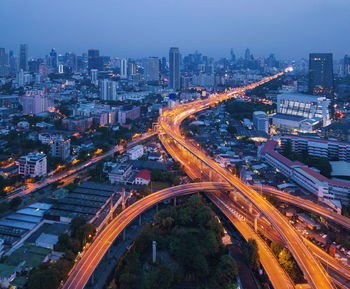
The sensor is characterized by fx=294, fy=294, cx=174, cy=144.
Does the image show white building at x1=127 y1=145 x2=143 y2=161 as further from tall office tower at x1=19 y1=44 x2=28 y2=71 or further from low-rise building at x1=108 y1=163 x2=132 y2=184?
tall office tower at x1=19 y1=44 x2=28 y2=71

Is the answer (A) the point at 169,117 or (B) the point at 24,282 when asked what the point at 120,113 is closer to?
(A) the point at 169,117

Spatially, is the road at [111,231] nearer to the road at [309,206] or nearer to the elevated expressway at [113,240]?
the elevated expressway at [113,240]

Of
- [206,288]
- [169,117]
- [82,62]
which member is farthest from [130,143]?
[82,62]

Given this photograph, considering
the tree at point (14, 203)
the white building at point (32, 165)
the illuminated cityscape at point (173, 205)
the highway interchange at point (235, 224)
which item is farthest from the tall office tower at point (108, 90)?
the tree at point (14, 203)

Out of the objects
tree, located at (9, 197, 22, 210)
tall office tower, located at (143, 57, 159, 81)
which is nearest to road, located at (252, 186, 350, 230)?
tree, located at (9, 197, 22, 210)

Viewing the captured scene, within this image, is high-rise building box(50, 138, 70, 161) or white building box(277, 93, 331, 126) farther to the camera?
white building box(277, 93, 331, 126)

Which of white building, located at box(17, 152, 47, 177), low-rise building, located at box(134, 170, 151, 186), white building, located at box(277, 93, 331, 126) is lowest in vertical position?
low-rise building, located at box(134, 170, 151, 186)
